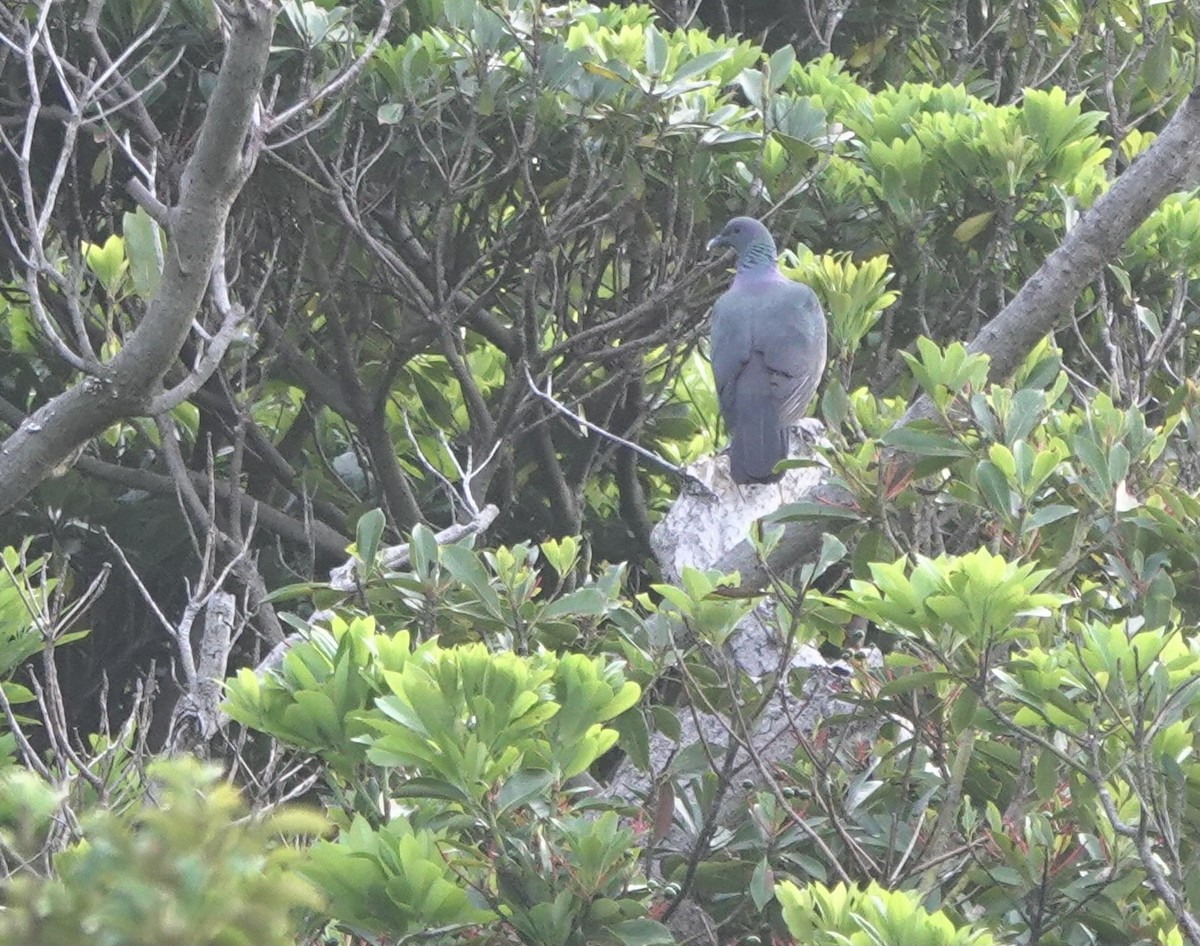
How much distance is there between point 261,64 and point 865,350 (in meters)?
3.35

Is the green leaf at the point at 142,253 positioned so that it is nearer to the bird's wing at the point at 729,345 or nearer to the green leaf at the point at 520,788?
the green leaf at the point at 520,788

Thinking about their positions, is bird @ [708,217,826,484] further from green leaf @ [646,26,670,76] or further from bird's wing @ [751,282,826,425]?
green leaf @ [646,26,670,76]

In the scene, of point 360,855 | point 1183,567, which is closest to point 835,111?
point 1183,567

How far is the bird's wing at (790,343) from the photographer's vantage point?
5.79 metres

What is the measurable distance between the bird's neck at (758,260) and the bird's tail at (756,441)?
43 cm

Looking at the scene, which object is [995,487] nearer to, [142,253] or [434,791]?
[434,791]

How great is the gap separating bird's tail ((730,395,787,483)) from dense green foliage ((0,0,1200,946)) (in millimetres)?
356

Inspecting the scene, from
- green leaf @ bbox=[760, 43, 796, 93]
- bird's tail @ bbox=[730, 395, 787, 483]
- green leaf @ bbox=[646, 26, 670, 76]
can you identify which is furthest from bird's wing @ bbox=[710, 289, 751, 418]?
green leaf @ bbox=[646, 26, 670, 76]

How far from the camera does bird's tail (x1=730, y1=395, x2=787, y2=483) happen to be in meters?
5.03

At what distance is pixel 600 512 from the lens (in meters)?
6.19

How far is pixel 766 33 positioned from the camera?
22.2ft

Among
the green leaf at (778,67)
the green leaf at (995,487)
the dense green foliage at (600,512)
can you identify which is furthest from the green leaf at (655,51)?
the green leaf at (995,487)

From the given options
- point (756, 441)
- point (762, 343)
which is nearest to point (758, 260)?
point (762, 343)

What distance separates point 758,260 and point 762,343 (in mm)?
275
